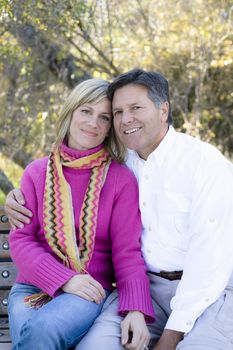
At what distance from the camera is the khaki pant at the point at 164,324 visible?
2.90 m

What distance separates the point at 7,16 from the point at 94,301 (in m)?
2.65

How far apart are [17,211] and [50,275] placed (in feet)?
1.41

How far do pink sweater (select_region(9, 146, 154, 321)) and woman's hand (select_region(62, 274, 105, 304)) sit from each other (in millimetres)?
35

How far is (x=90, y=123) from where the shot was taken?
341cm

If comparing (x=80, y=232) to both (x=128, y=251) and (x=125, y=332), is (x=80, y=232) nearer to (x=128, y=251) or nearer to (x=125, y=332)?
(x=128, y=251)

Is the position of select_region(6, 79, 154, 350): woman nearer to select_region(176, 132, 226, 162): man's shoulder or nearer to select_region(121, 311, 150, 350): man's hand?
select_region(121, 311, 150, 350): man's hand

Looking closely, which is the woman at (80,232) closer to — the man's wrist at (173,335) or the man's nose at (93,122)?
the man's nose at (93,122)

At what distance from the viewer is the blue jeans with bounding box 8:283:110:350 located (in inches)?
112

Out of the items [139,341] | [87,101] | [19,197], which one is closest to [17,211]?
[19,197]

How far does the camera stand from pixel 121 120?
3371 millimetres

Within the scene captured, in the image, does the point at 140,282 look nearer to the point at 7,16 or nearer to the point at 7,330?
the point at 7,330

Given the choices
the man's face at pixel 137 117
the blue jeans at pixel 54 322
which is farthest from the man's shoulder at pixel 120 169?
the blue jeans at pixel 54 322

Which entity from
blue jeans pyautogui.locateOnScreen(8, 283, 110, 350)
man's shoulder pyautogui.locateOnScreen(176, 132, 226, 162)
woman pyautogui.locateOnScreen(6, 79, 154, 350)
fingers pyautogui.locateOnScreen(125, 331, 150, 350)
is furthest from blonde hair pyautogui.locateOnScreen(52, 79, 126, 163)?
fingers pyautogui.locateOnScreen(125, 331, 150, 350)

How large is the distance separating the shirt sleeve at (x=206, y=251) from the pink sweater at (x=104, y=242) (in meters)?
0.21
